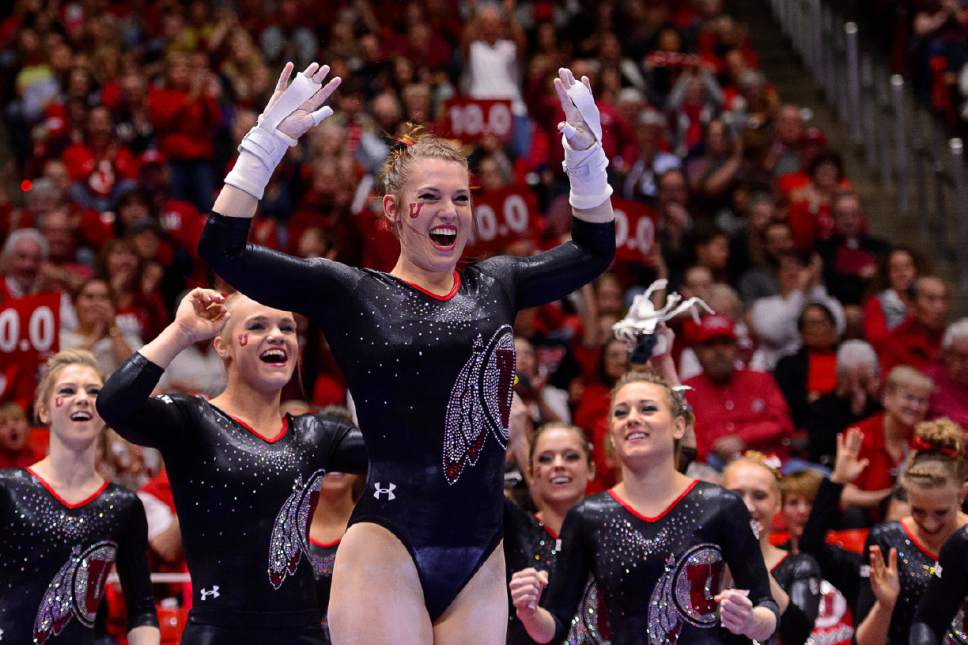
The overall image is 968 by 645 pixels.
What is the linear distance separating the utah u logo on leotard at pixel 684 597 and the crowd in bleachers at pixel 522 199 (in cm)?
175

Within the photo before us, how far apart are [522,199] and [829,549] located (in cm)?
349

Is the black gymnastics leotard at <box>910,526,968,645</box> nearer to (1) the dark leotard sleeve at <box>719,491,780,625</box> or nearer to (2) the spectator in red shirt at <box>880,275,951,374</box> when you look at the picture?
(1) the dark leotard sleeve at <box>719,491,780,625</box>

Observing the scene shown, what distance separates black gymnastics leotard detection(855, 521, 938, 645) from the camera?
17.0ft

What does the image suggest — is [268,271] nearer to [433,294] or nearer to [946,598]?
[433,294]

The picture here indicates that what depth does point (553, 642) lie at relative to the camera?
14.6 feet

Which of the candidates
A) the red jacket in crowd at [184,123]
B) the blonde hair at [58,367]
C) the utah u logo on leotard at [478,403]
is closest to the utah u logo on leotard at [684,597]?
the utah u logo on leotard at [478,403]

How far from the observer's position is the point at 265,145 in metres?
3.21

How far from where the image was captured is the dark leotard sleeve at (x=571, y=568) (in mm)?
4531

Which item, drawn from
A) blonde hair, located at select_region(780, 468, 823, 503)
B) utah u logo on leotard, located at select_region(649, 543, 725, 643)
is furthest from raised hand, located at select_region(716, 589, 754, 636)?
blonde hair, located at select_region(780, 468, 823, 503)

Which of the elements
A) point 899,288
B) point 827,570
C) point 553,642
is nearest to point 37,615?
point 553,642

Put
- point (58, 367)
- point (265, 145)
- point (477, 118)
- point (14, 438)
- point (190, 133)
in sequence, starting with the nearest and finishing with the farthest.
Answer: point (265, 145), point (58, 367), point (14, 438), point (477, 118), point (190, 133)

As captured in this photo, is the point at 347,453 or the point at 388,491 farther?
the point at 347,453

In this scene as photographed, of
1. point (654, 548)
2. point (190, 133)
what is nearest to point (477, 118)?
point (190, 133)

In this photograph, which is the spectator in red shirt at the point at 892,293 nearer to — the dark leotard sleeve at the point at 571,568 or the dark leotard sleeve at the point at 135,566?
the dark leotard sleeve at the point at 571,568
